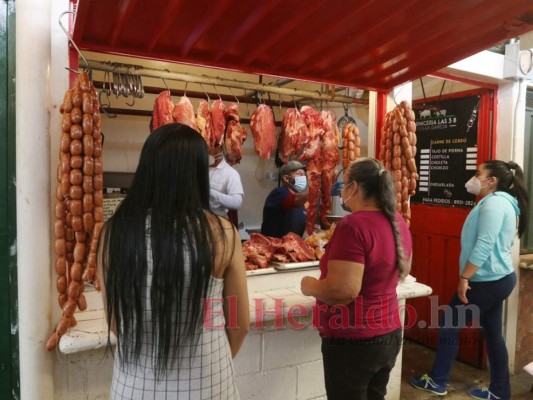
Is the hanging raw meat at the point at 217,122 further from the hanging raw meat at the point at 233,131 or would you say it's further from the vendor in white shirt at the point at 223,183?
the vendor in white shirt at the point at 223,183

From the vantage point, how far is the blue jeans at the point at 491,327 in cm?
334

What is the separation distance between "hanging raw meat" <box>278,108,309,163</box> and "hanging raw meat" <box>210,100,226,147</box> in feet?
1.57

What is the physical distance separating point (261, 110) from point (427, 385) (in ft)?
8.68

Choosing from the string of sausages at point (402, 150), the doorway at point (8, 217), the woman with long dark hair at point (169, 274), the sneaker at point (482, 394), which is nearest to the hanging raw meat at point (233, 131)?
the string of sausages at point (402, 150)

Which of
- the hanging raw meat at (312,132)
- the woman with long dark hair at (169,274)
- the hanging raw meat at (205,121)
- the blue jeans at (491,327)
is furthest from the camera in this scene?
the blue jeans at (491,327)

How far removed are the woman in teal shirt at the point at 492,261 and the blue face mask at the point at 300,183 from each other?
52.2 inches

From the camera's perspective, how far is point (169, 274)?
1.37 metres

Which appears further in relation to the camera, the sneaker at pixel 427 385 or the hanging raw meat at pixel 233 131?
the sneaker at pixel 427 385

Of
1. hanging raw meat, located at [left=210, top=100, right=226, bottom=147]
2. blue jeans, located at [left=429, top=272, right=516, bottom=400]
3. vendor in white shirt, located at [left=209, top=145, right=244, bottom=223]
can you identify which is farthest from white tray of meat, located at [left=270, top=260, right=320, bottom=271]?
blue jeans, located at [left=429, top=272, right=516, bottom=400]

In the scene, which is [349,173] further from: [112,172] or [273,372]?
[112,172]

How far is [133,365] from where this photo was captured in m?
1.49

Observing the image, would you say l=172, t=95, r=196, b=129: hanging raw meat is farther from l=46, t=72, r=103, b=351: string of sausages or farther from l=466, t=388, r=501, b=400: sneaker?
l=466, t=388, r=501, b=400: sneaker

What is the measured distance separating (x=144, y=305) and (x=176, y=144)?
0.53m

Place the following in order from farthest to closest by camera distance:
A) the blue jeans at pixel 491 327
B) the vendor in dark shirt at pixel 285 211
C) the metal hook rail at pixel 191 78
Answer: the vendor in dark shirt at pixel 285 211
the blue jeans at pixel 491 327
the metal hook rail at pixel 191 78
